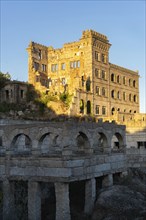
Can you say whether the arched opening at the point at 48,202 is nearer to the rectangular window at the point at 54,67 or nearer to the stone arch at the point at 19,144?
the stone arch at the point at 19,144

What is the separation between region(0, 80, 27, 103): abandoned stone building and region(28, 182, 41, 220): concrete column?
28663mm

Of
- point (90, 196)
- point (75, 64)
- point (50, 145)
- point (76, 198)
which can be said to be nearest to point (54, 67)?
point (75, 64)


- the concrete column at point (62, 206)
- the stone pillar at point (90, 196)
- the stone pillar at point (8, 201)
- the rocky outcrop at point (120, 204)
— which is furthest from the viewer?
the stone pillar at point (90, 196)

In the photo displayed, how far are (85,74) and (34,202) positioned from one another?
113 ft

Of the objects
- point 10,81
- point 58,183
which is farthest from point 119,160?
point 10,81

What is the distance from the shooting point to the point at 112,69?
57.6 m

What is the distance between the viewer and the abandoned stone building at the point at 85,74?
4956cm

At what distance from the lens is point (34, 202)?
19.6 metres

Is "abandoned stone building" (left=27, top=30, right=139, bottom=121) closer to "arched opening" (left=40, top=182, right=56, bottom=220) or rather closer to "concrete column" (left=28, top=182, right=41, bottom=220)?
"arched opening" (left=40, top=182, right=56, bottom=220)

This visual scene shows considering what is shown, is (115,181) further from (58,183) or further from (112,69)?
(112,69)

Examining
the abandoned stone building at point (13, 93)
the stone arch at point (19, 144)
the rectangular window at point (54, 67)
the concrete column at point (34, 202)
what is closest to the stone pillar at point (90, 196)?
the concrete column at point (34, 202)

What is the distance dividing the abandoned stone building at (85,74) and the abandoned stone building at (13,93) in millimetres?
2620

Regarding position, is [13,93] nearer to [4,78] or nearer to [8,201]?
[4,78]

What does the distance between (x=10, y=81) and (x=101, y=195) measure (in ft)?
99.1
